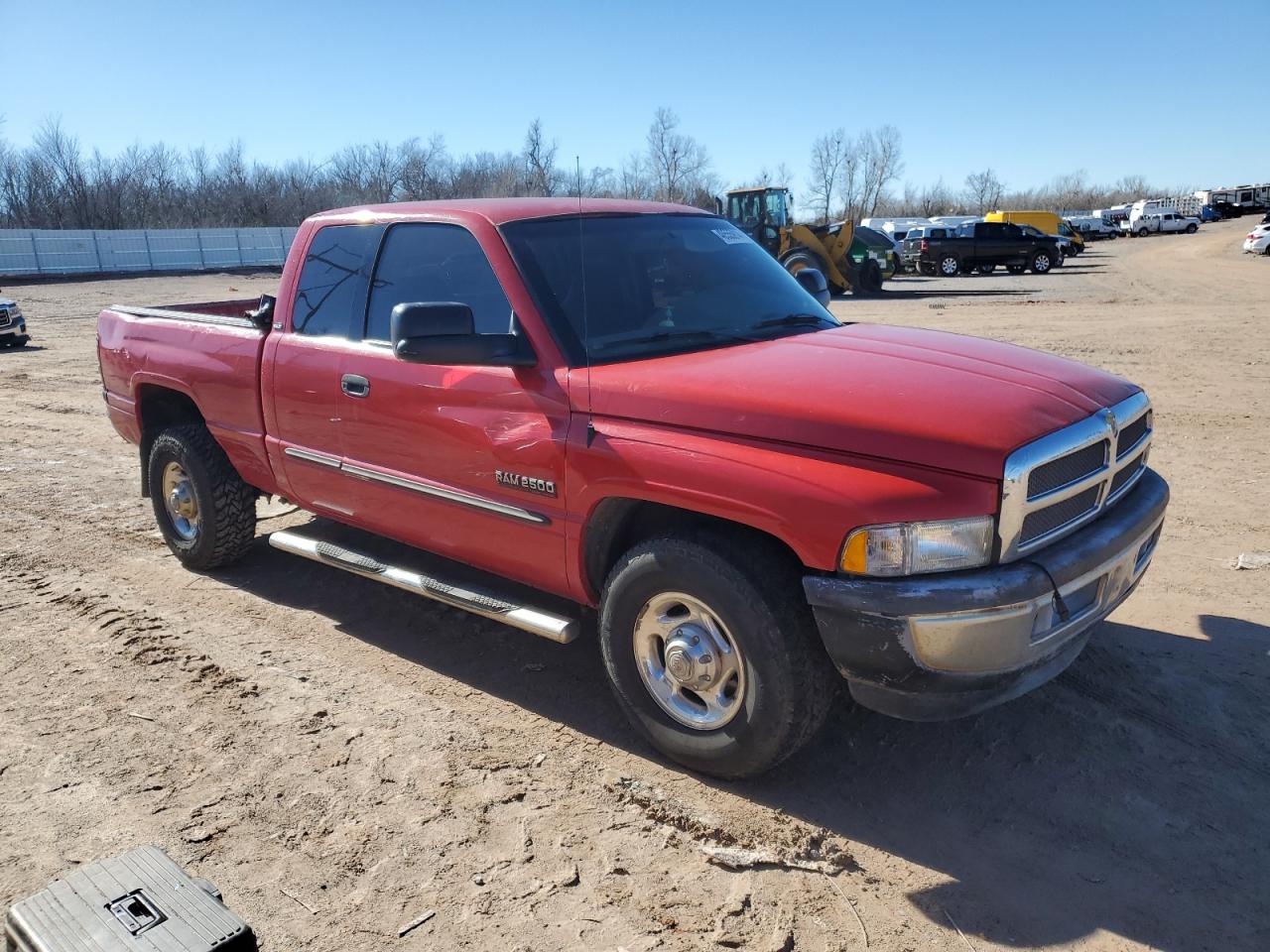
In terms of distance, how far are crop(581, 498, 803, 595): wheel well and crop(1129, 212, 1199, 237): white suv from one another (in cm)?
7059

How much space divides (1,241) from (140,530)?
3979 centimetres

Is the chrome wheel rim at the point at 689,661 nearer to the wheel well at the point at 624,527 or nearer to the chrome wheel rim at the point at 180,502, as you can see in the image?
the wheel well at the point at 624,527

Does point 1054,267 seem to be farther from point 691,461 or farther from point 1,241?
point 1,241

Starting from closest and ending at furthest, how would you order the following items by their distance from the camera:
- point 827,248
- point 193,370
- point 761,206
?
point 193,370, point 827,248, point 761,206

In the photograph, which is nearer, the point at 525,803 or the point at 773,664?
the point at 773,664

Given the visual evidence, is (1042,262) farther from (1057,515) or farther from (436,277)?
(1057,515)

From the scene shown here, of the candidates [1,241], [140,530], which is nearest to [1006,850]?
[140,530]

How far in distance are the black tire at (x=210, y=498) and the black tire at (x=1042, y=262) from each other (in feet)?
114

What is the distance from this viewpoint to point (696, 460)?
123 inches

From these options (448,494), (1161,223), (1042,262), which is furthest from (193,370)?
(1161,223)

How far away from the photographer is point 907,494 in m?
2.79

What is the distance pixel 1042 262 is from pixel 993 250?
1794mm

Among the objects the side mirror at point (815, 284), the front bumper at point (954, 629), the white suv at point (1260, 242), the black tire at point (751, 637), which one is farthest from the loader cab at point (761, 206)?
the front bumper at point (954, 629)

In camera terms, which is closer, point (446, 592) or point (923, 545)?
point (923, 545)
